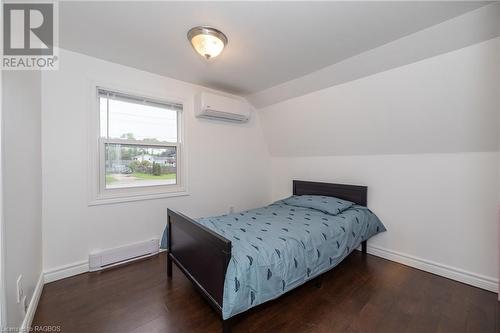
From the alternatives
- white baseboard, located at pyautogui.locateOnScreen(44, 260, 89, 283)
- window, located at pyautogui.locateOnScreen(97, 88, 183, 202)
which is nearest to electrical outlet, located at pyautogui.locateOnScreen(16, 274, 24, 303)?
→ white baseboard, located at pyautogui.locateOnScreen(44, 260, 89, 283)

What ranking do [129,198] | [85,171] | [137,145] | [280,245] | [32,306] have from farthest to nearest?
[137,145]
[129,198]
[85,171]
[280,245]
[32,306]

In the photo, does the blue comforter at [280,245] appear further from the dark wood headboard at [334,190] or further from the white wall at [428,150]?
the white wall at [428,150]

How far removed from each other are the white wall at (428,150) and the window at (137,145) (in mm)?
1873

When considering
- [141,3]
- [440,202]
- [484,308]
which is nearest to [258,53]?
[141,3]

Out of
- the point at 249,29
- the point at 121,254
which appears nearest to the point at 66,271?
the point at 121,254

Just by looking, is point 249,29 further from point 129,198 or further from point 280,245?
point 129,198

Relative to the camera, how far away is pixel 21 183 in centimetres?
149

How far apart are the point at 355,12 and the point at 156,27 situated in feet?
5.27

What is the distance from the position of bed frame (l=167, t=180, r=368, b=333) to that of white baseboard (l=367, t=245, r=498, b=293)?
229 cm

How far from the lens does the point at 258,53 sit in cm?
222

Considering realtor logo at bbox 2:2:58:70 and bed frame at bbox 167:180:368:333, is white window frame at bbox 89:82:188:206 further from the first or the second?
bed frame at bbox 167:180:368:333

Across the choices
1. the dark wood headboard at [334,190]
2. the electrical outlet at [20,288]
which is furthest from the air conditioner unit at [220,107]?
the electrical outlet at [20,288]

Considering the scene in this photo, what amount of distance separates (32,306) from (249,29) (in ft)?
9.29

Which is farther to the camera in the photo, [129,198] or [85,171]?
[129,198]
